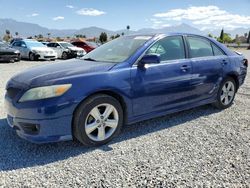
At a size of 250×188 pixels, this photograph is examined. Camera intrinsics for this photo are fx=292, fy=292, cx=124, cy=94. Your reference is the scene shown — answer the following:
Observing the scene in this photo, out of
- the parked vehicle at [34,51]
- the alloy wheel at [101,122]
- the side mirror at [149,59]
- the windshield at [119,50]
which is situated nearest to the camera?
the alloy wheel at [101,122]

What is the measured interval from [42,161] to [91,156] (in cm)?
59

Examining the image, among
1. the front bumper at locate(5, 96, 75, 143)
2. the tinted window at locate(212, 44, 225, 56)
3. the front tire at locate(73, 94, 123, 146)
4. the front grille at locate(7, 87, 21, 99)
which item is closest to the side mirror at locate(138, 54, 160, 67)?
the front tire at locate(73, 94, 123, 146)

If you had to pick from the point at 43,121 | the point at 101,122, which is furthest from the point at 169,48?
the point at 43,121

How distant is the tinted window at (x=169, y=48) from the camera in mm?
4562

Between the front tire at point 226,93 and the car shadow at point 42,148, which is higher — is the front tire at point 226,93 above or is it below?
above

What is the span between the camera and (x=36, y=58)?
58.6 ft

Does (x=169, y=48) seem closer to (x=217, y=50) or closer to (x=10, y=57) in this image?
(x=217, y=50)

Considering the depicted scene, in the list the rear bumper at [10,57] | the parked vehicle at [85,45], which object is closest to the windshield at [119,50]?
the rear bumper at [10,57]

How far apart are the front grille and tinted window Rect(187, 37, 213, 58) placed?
9.43ft

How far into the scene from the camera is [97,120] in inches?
153

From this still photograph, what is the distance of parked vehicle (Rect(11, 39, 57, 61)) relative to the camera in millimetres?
17750

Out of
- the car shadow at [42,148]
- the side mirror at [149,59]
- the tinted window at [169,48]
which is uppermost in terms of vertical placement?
the tinted window at [169,48]

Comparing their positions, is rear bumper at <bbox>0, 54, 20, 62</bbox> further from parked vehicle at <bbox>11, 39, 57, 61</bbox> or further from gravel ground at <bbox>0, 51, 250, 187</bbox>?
gravel ground at <bbox>0, 51, 250, 187</bbox>

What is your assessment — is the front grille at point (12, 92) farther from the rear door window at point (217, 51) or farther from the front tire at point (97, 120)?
the rear door window at point (217, 51)
